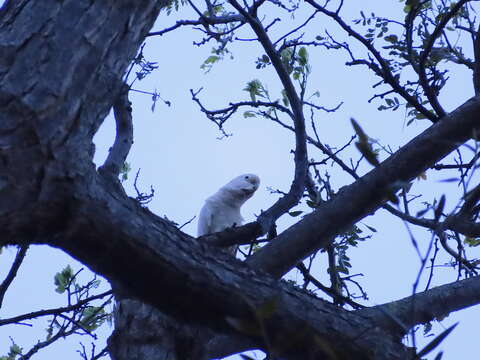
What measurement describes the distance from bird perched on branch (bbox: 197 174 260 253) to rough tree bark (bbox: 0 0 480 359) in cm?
449

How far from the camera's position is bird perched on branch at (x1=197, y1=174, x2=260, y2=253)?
666cm

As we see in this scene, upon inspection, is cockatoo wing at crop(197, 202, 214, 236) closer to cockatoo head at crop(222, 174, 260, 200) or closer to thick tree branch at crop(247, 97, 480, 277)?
cockatoo head at crop(222, 174, 260, 200)

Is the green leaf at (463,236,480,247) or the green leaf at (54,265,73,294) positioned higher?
the green leaf at (54,265,73,294)

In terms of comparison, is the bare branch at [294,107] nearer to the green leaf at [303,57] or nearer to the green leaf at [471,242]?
the green leaf at [303,57]

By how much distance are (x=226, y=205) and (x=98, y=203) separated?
16.1 ft

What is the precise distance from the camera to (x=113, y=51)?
6.37 ft

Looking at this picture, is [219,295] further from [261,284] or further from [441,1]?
[441,1]

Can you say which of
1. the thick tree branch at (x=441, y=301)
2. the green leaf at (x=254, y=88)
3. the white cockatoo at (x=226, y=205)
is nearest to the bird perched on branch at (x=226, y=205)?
the white cockatoo at (x=226, y=205)

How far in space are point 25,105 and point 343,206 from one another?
1.36 m

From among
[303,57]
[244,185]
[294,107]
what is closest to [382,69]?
[294,107]

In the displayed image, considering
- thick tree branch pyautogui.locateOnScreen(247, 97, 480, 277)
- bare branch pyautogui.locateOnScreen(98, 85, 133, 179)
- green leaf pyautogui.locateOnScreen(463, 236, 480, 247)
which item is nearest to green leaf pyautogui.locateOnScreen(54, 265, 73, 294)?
bare branch pyautogui.locateOnScreen(98, 85, 133, 179)

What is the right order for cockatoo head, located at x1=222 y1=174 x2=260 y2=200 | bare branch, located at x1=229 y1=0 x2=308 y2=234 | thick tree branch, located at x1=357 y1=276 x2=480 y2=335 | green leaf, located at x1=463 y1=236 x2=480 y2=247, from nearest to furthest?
thick tree branch, located at x1=357 y1=276 x2=480 y2=335 → bare branch, located at x1=229 y1=0 x2=308 y2=234 → green leaf, located at x1=463 y1=236 x2=480 y2=247 → cockatoo head, located at x1=222 y1=174 x2=260 y2=200

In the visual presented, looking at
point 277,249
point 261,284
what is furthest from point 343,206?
point 261,284

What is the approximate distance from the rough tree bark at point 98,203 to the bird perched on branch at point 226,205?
449 cm
